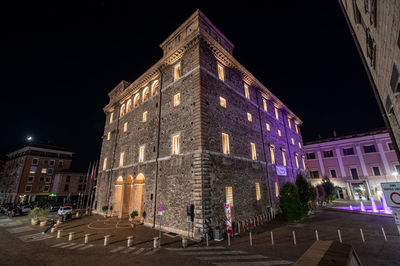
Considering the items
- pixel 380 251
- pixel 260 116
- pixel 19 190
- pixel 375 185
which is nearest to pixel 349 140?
pixel 375 185

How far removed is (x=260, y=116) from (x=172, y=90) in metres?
12.4

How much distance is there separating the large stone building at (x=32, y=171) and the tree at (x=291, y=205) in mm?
Answer: 59887

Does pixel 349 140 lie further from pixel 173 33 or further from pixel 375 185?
pixel 173 33

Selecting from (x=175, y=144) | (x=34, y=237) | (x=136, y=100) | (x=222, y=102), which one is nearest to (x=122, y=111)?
(x=136, y=100)

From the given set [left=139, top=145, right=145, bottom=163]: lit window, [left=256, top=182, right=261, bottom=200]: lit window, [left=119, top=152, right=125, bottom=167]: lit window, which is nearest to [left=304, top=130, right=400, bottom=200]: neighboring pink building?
[left=256, top=182, right=261, bottom=200]: lit window

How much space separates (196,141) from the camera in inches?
531

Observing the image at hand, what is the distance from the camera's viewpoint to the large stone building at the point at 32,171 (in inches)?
1785

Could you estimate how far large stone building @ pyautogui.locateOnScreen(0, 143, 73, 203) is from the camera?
149 feet

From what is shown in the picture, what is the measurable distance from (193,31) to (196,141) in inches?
414

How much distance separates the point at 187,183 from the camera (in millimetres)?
13414

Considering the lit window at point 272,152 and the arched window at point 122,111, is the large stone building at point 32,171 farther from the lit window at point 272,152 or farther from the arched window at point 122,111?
the lit window at point 272,152

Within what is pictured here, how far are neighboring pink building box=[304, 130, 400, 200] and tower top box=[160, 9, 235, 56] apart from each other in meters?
31.9

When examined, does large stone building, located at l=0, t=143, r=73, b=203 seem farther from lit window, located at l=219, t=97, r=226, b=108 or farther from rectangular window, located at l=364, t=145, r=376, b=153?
rectangular window, located at l=364, t=145, r=376, b=153

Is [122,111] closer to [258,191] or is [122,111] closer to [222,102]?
[222,102]
